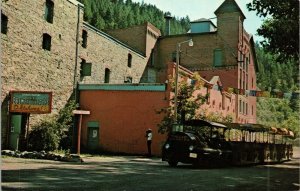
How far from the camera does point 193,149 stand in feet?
53.1

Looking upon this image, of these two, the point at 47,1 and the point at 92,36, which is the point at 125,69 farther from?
the point at 47,1

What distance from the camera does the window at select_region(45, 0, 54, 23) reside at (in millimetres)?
27312

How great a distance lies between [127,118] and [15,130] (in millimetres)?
7796

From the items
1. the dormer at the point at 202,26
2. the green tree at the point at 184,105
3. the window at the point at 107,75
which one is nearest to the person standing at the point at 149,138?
the green tree at the point at 184,105

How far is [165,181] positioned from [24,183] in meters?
3.85

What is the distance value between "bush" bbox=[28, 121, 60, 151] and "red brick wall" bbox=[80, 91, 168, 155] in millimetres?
3701

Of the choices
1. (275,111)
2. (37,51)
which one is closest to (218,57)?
(37,51)

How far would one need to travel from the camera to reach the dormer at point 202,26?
51.3 m

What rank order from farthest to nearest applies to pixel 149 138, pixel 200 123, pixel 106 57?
1. pixel 106 57
2. pixel 149 138
3. pixel 200 123

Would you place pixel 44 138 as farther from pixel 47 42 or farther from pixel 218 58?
pixel 218 58

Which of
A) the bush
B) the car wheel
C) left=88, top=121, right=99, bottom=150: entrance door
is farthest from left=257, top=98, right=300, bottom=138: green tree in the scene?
the car wheel

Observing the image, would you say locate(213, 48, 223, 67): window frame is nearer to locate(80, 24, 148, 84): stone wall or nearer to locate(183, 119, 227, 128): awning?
locate(80, 24, 148, 84): stone wall

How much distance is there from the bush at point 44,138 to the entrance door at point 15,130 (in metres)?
1.04

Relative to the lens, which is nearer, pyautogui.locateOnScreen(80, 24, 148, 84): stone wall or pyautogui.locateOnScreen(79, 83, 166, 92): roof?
pyautogui.locateOnScreen(79, 83, 166, 92): roof
